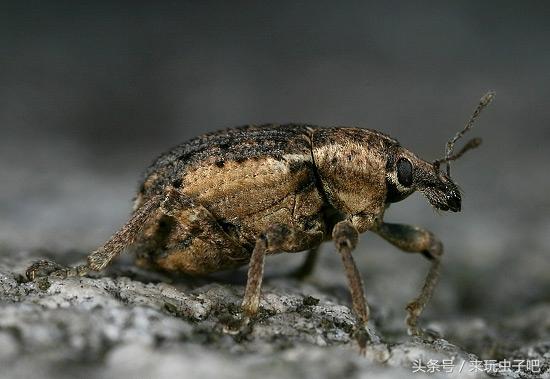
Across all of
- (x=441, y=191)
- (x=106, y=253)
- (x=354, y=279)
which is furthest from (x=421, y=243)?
(x=106, y=253)

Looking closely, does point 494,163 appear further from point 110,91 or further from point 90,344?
point 90,344

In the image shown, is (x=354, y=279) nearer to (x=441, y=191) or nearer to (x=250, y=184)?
(x=250, y=184)

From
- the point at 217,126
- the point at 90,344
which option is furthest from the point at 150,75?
the point at 90,344

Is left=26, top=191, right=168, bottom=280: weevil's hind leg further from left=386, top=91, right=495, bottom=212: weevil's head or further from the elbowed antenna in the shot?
the elbowed antenna

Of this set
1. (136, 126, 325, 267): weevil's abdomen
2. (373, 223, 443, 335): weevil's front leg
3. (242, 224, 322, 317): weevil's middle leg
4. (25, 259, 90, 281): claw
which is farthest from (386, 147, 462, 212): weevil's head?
(25, 259, 90, 281): claw

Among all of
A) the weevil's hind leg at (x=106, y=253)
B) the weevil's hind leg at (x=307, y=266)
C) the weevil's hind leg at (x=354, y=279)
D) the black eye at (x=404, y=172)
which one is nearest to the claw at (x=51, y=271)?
the weevil's hind leg at (x=106, y=253)
